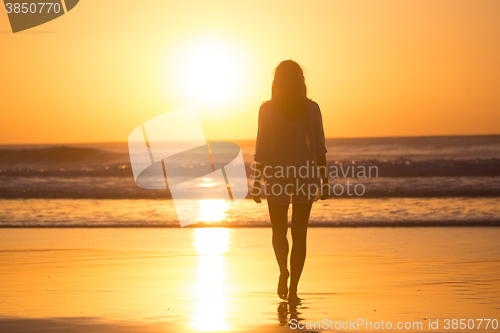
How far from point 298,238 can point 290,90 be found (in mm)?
1050

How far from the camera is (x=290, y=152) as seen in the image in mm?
3652

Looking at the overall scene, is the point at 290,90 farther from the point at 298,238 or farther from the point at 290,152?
the point at 298,238

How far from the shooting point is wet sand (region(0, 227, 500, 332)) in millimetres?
3373

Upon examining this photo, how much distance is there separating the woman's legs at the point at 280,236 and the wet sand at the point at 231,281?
0.46 ft

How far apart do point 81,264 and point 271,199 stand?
263cm

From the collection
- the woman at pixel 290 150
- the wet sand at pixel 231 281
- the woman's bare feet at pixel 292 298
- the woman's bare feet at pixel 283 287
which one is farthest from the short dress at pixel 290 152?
the wet sand at pixel 231 281

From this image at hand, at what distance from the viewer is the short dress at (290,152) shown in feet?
11.9

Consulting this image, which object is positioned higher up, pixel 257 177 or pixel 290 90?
pixel 290 90

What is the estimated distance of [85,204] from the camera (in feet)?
41.5

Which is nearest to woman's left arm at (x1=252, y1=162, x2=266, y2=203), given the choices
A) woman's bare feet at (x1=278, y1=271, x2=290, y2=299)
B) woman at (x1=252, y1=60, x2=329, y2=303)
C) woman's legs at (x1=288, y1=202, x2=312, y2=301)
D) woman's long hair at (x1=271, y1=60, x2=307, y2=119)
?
woman at (x1=252, y1=60, x2=329, y2=303)

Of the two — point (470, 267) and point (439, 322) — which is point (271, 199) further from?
point (470, 267)

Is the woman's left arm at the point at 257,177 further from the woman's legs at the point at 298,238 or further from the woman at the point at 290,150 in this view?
the woman's legs at the point at 298,238

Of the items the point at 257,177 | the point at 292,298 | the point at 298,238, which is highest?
the point at 257,177

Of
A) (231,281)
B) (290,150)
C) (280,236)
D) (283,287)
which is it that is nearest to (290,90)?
(290,150)
